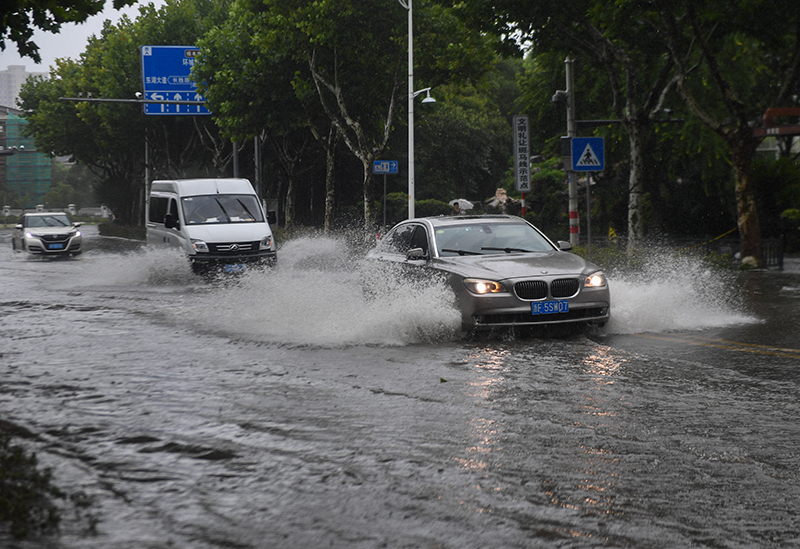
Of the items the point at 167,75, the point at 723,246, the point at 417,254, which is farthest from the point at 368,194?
the point at 417,254

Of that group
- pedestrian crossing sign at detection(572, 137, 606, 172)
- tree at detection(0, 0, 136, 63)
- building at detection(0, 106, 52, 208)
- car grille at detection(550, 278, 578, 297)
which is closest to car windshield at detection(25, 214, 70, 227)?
pedestrian crossing sign at detection(572, 137, 606, 172)

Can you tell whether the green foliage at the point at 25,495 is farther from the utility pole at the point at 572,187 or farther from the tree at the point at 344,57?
the tree at the point at 344,57

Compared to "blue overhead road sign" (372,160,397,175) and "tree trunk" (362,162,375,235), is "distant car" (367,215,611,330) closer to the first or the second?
"blue overhead road sign" (372,160,397,175)

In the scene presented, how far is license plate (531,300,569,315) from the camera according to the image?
384 inches

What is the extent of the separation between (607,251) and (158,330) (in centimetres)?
1179

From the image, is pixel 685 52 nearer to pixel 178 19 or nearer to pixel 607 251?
pixel 607 251

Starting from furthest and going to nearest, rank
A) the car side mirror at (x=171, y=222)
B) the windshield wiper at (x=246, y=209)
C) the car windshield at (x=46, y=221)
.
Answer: the car windshield at (x=46, y=221)
the windshield wiper at (x=246, y=209)
the car side mirror at (x=171, y=222)

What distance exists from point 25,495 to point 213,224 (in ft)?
52.2

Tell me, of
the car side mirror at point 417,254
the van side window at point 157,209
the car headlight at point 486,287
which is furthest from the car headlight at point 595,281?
the van side window at point 157,209

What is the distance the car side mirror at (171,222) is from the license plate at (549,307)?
39.5 ft

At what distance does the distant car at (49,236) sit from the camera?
30.5 m

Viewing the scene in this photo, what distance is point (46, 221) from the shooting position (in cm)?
3203

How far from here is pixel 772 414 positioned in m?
6.25

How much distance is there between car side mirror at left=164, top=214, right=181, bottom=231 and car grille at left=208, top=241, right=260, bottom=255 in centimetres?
140
